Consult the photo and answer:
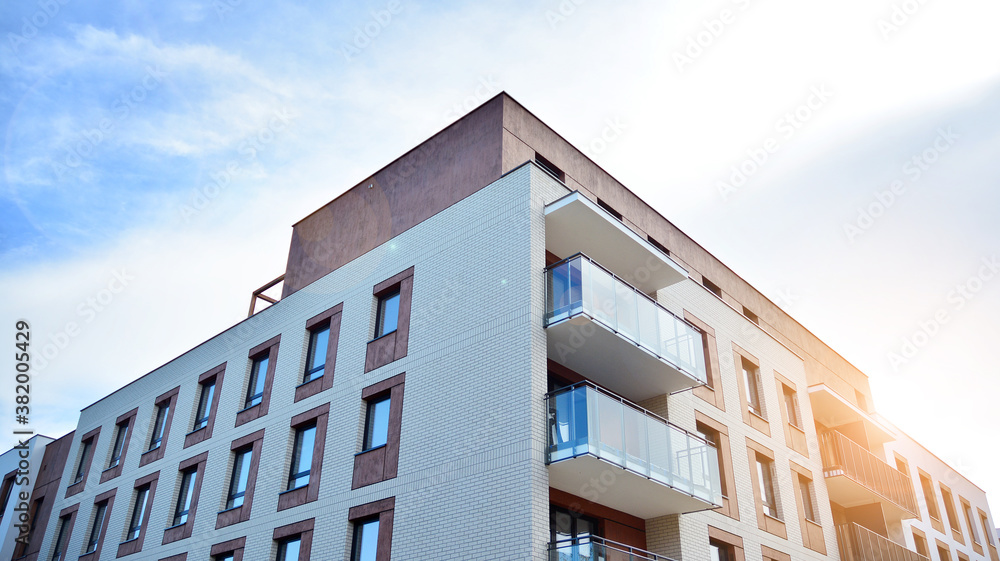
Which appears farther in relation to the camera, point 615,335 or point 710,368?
point 710,368

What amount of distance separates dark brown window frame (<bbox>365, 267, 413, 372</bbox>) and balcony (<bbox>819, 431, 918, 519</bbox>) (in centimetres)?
1416

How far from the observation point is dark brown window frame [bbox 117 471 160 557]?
71.0 ft

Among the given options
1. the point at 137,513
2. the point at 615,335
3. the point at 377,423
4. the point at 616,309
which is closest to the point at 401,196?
the point at 377,423

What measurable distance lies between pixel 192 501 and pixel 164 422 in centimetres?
463

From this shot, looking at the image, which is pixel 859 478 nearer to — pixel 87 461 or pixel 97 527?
pixel 97 527

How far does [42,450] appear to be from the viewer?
3069 cm

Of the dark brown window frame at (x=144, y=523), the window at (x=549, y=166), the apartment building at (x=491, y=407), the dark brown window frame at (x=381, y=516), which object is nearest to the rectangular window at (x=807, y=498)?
the apartment building at (x=491, y=407)

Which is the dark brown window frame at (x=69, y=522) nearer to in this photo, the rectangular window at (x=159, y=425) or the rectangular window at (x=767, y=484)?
the rectangular window at (x=159, y=425)

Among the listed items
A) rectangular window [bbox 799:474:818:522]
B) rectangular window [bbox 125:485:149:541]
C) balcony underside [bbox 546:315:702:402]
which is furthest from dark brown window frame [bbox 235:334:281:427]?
rectangular window [bbox 799:474:818:522]

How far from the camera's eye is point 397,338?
17016 millimetres

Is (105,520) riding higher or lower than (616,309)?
lower

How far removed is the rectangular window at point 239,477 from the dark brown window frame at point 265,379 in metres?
0.81

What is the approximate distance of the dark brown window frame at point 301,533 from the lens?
16328mm

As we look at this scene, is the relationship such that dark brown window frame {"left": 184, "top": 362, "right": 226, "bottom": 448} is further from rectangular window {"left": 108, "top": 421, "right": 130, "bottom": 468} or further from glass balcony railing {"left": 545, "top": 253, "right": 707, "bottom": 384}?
glass balcony railing {"left": 545, "top": 253, "right": 707, "bottom": 384}
